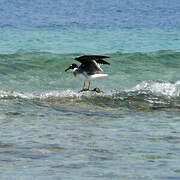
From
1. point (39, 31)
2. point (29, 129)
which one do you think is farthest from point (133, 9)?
point (29, 129)

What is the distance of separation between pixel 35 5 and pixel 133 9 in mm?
6677

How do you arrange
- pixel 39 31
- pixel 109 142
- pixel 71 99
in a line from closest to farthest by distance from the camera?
pixel 109 142 < pixel 71 99 < pixel 39 31

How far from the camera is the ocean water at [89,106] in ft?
19.4

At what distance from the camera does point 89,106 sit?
9828 millimetres

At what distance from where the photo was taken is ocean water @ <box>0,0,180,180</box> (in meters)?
5.92

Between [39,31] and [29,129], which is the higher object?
[39,31]

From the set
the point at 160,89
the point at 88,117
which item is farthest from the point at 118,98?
the point at 88,117

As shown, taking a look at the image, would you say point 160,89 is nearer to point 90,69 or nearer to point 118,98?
point 118,98

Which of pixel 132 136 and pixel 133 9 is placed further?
pixel 133 9

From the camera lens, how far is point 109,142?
6918 mm

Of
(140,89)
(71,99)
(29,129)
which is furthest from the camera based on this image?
(140,89)

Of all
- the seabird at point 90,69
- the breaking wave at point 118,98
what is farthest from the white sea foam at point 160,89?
the seabird at point 90,69

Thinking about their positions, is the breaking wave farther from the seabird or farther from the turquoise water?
the seabird

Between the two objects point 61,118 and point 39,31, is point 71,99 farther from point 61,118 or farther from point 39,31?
point 39,31
